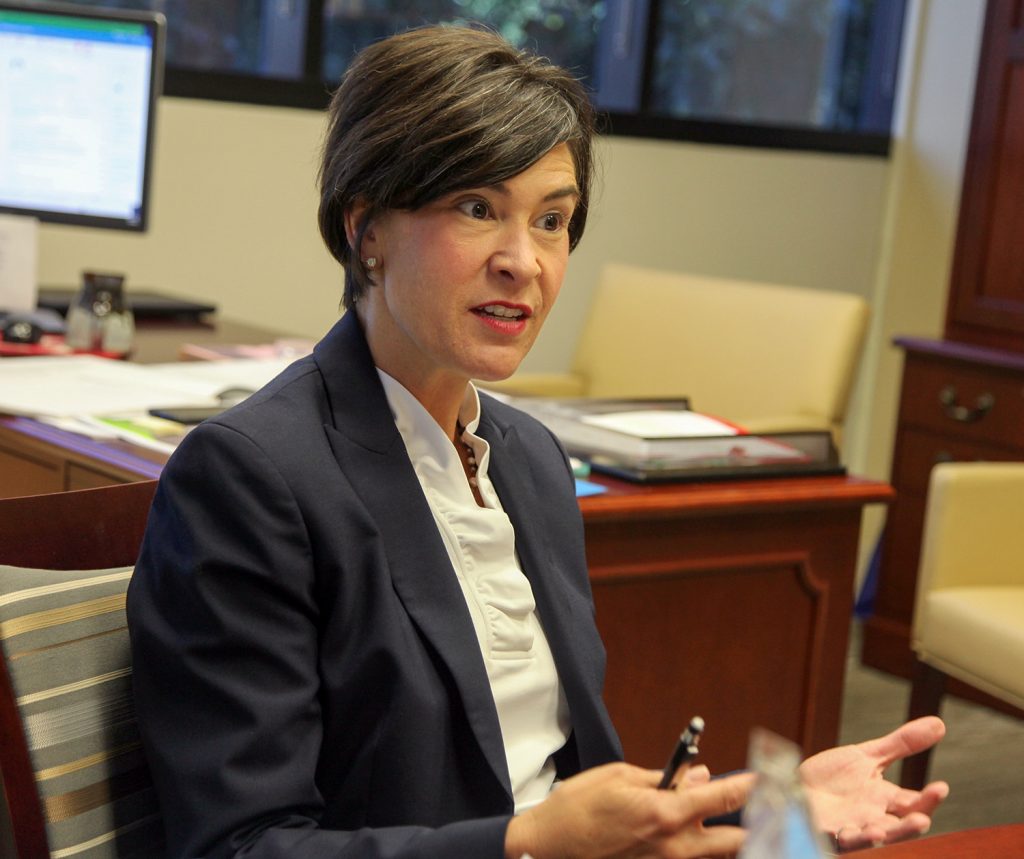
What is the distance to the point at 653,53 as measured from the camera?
4281 mm

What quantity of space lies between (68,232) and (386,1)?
1.13 m

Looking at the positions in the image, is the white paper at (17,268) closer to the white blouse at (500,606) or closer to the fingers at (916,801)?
the white blouse at (500,606)

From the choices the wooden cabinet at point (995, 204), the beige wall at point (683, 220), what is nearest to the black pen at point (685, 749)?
the beige wall at point (683, 220)

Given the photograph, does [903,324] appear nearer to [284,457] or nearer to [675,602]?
[675,602]

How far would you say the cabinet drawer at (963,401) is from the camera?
144 inches

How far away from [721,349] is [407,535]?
7.25 ft

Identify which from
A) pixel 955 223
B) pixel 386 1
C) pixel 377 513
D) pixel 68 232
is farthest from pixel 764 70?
pixel 377 513

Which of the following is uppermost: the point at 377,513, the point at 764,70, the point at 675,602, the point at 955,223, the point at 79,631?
the point at 764,70

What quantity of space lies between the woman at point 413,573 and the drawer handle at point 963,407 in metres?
2.51

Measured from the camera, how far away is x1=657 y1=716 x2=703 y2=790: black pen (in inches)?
35.5

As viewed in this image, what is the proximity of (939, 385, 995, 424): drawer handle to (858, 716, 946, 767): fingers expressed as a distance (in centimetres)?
263

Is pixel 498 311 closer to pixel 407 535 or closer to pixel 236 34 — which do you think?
pixel 407 535

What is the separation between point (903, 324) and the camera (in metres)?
4.58

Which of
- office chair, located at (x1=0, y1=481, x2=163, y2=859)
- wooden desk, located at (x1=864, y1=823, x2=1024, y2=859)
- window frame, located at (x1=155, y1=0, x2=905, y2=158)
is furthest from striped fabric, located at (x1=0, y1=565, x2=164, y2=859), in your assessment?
window frame, located at (x1=155, y1=0, x2=905, y2=158)
